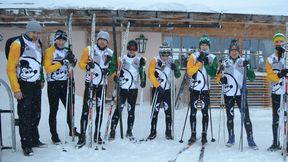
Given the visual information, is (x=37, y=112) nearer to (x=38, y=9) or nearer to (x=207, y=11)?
(x=38, y=9)

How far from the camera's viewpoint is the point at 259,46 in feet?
44.6

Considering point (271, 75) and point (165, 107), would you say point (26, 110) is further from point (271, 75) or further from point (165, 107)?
point (271, 75)

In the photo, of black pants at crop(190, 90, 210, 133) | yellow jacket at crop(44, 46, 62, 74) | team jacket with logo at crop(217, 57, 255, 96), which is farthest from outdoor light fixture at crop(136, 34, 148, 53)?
yellow jacket at crop(44, 46, 62, 74)

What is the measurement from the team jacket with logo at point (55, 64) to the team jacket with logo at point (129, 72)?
122 cm

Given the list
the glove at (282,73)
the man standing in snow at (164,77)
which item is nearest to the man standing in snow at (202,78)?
the man standing in snow at (164,77)

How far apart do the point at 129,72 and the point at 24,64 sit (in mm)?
2280

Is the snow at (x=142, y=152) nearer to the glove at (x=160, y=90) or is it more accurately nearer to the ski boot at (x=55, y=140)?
the ski boot at (x=55, y=140)

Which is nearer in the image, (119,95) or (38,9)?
(119,95)

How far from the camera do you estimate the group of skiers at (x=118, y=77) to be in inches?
238

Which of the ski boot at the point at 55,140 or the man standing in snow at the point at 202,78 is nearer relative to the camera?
the ski boot at the point at 55,140

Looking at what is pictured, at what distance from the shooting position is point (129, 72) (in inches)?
298

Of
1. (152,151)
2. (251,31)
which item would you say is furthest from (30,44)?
(251,31)

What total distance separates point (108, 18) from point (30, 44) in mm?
5429

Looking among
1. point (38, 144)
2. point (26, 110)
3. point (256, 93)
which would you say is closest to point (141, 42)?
point (256, 93)
